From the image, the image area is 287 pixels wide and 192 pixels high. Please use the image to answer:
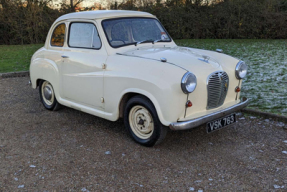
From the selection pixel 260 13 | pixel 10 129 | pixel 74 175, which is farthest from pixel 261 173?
pixel 260 13

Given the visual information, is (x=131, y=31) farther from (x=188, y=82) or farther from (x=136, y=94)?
(x=188, y=82)

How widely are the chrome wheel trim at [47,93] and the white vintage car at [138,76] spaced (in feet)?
0.86

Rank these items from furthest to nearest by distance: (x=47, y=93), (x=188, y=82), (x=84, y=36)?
1. (x=47, y=93)
2. (x=84, y=36)
3. (x=188, y=82)

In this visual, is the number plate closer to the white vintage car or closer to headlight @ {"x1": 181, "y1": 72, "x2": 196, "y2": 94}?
the white vintage car

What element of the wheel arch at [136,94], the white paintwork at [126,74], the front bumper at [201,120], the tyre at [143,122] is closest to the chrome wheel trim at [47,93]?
the white paintwork at [126,74]

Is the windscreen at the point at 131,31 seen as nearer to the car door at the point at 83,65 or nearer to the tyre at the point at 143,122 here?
the car door at the point at 83,65

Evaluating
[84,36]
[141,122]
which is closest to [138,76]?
[141,122]

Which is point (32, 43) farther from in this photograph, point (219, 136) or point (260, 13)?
point (219, 136)

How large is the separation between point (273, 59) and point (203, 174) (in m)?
9.12

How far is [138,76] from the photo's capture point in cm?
387

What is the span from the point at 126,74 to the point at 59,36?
2019mm

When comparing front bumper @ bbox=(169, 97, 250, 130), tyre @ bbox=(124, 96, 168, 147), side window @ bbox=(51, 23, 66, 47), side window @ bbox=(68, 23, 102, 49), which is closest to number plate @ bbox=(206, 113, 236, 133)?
front bumper @ bbox=(169, 97, 250, 130)

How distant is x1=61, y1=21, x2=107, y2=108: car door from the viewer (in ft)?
14.8

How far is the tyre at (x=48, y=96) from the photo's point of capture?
5.74m
